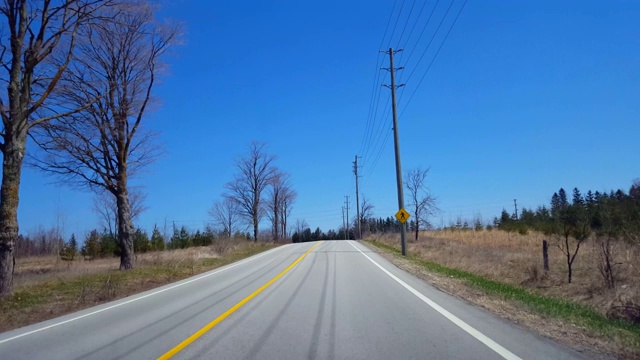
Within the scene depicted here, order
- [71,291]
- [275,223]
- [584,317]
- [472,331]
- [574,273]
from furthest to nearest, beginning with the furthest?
[275,223] < [574,273] < [71,291] < [584,317] < [472,331]

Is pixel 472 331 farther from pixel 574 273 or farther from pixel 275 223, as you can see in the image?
pixel 275 223

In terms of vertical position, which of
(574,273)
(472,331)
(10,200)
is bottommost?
(574,273)

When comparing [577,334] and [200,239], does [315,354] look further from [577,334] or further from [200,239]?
[200,239]

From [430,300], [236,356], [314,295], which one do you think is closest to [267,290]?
[314,295]

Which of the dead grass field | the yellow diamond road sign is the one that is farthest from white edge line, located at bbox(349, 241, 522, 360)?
the yellow diamond road sign

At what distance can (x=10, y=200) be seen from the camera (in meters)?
16.1

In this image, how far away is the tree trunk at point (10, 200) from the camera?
15633mm

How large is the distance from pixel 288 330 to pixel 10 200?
39.2 feet

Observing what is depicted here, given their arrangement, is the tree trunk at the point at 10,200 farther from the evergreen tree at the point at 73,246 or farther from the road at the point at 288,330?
the evergreen tree at the point at 73,246

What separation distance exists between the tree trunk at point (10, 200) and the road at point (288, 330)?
162 inches

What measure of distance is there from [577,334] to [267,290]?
9034 mm

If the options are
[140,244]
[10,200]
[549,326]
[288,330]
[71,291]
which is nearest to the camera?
[288,330]

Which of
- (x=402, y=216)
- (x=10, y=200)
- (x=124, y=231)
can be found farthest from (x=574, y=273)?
(x=10, y=200)

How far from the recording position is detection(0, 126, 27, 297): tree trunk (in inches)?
615
